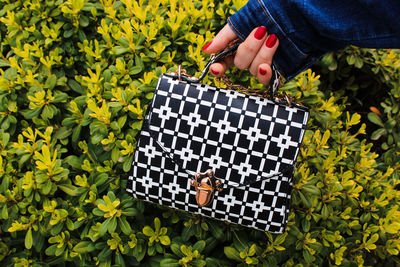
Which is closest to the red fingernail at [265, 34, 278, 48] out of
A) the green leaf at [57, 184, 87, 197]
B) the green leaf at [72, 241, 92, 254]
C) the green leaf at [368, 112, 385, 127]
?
the green leaf at [57, 184, 87, 197]

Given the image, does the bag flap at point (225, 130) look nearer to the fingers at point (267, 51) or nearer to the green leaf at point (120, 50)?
the fingers at point (267, 51)

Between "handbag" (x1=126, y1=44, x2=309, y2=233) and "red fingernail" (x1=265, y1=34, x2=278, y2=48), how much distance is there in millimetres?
138

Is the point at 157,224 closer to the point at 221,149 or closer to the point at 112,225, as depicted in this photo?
the point at 112,225

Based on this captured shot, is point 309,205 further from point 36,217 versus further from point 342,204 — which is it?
point 36,217

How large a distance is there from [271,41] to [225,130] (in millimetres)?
484

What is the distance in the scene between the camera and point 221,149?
1.43 m

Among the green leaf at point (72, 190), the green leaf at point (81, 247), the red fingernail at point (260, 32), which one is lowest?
the green leaf at point (81, 247)

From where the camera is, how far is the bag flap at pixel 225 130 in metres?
1.42

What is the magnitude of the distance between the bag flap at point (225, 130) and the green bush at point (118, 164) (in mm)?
287

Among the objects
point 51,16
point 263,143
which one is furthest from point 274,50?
point 51,16

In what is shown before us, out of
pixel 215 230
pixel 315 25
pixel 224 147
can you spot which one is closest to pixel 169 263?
pixel 215 230

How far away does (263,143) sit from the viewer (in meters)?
1.42

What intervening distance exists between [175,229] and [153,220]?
150 millimetres

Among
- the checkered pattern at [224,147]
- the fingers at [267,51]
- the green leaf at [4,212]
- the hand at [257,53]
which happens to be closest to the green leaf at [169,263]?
the checkered pattern at [224,147]
